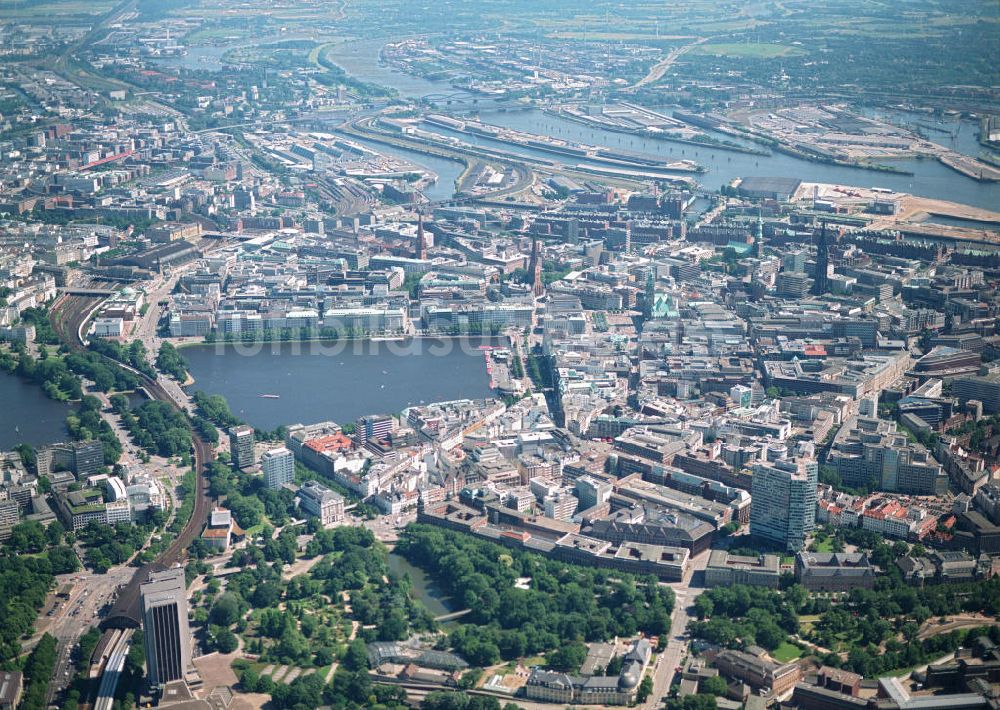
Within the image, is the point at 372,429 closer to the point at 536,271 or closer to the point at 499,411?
the point at 499,411

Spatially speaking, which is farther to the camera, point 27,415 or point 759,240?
point 759,240

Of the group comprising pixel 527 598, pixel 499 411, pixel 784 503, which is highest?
pixel 784 503

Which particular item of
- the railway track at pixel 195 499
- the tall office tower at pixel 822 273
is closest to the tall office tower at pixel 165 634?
the railway track at pixel 195 499

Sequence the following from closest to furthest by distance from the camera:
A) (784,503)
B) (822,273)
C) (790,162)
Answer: (784,503)
(822,273)
(790,162)

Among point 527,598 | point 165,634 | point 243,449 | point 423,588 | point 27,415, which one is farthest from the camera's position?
point 27,415

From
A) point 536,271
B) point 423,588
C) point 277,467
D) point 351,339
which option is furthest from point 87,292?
point 423,588

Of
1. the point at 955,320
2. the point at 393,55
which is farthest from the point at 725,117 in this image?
the point at 955,320

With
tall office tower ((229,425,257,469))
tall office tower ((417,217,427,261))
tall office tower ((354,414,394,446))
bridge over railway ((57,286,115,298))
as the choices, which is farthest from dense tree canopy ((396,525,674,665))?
tall office tower ((417,217,427,261))
